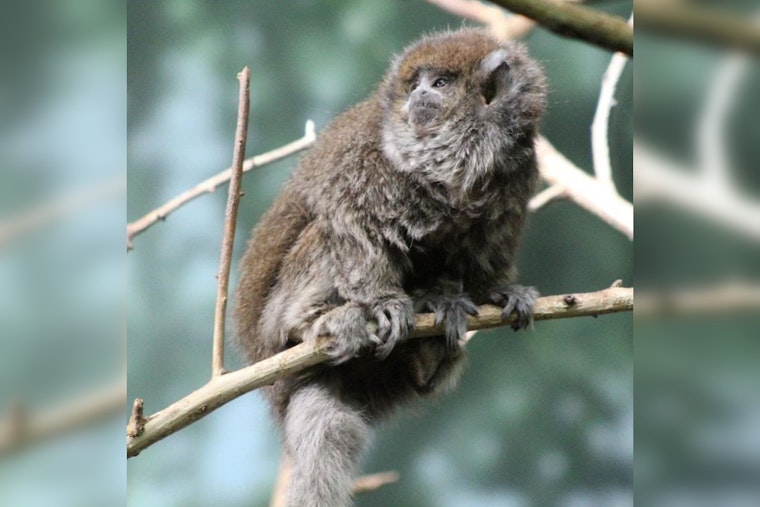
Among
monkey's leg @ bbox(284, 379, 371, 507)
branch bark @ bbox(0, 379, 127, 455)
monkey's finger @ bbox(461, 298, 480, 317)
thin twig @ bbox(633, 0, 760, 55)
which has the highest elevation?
monkey's finger @ bbox(461, 298, 480, 317)

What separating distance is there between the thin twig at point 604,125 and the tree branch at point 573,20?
1.64m

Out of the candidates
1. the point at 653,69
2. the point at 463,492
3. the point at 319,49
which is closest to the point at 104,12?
the point at 653,69

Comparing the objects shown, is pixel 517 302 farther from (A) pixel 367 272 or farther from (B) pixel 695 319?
(B) pixel 695 319

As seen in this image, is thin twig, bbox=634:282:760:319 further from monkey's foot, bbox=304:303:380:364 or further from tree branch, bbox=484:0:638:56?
monkey's foot, bbox=304:303:380:364

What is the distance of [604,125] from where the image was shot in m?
3.00

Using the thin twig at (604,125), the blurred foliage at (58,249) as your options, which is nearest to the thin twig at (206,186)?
the thin twig at (604,125)

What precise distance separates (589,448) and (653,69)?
8.05 ft

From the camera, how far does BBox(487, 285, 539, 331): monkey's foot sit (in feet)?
7.69

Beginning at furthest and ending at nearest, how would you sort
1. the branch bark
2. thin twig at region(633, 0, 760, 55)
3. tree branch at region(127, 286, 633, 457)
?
tree branch at region(127, 286, 633, 457) < the branch bark < thin twig at region(633, 0, 760, 55)

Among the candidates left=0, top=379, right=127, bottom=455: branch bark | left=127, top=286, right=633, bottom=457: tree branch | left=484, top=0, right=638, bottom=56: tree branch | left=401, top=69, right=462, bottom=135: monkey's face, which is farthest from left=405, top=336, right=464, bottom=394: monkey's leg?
left=0, top=379, right=127, bottom=455: branch bark

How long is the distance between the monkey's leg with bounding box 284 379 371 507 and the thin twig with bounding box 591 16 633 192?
1293 millimetres

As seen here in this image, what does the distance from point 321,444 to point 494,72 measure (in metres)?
1.16

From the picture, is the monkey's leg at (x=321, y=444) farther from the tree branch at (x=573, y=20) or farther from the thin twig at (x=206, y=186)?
the tree branch at (x=573, y=20)

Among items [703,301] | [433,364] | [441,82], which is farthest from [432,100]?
[703,301]
